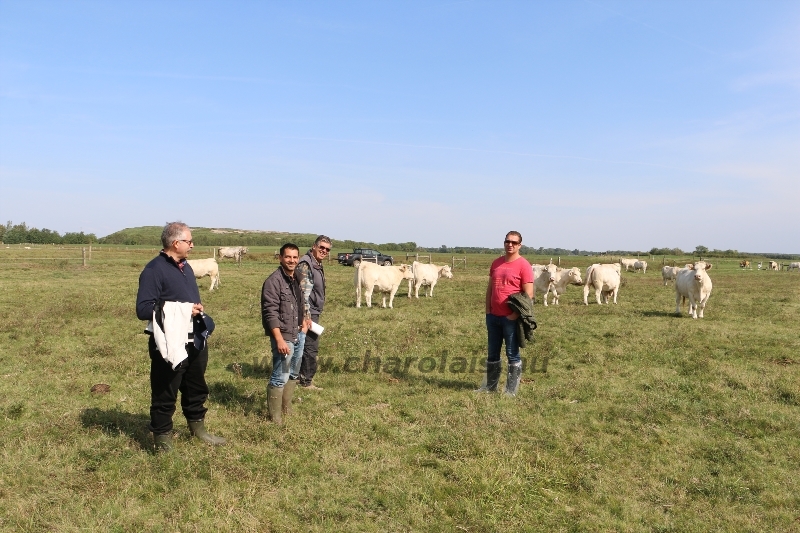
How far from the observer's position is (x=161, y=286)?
4.95 metres

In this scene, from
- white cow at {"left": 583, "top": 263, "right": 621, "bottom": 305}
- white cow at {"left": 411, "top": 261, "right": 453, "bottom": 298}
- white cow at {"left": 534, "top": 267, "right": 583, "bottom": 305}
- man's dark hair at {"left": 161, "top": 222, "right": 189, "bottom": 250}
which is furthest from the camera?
white cow at {"left": 411, "top": 261, "right": 453, "bottom": 298}

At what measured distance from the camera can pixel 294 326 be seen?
20.2 ft

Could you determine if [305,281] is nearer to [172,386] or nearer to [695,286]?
[172,386]

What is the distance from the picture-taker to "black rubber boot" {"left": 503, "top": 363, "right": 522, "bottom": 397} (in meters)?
7.43

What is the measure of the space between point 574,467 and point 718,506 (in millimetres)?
1266

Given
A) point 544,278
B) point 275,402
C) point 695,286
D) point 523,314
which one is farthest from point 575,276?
point 275,402

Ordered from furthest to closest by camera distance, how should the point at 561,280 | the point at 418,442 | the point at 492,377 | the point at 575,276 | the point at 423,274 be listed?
the point at 423,274 < the point at 575,276 < the point at 561,280 < the point at 492,377 < the point at 418,442

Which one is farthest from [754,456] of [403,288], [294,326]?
[403,288]

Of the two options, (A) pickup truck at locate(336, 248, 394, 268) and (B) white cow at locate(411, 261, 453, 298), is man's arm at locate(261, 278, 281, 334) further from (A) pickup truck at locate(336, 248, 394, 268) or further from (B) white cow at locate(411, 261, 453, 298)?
(A) pickup truck at locate(336, 248, 394, 268)

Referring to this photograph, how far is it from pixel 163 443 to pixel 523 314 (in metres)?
4.77

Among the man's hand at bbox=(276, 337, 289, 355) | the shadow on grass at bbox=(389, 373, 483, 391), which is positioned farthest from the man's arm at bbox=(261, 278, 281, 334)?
the shadow on grass at bbox=(389, 373, 483, 391)

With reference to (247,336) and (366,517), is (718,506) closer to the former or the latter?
(366,517)

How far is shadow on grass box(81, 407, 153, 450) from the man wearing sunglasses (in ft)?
7.71

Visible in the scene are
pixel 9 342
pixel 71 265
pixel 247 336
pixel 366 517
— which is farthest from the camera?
pixel 71 265
